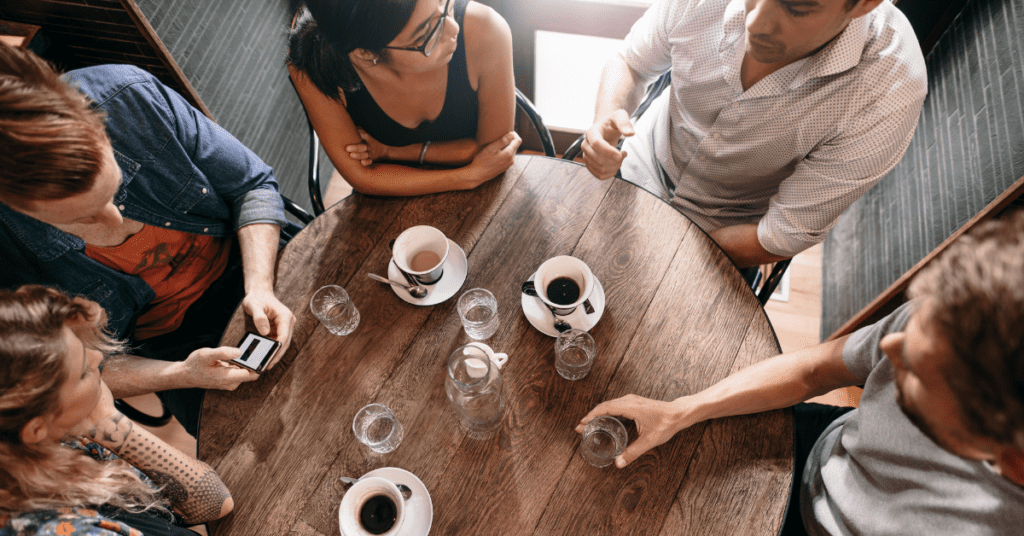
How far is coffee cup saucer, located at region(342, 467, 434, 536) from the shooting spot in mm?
1105

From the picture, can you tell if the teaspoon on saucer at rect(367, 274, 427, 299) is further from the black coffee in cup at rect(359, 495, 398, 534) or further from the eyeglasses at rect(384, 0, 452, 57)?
the eyeglasses at rect(384, 0, 452, 57)

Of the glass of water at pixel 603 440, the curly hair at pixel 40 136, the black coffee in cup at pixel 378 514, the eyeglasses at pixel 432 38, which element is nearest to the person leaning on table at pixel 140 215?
the curly hair at pixel 40 136

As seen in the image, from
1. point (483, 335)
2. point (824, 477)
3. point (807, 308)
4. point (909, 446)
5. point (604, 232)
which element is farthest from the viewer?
point (807, 308)

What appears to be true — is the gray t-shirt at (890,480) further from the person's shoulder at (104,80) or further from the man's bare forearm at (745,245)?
the person's shoulder at (104,80)

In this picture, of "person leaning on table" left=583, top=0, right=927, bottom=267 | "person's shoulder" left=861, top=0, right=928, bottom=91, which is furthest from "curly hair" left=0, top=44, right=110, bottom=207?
"person's shoulder" left=861, top=0, right=928, bottom=91

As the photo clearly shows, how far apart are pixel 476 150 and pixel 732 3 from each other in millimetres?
935

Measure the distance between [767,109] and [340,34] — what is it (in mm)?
1246

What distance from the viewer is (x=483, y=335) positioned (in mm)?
1333

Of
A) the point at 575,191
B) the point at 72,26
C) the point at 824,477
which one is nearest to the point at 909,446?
the point at 824,477

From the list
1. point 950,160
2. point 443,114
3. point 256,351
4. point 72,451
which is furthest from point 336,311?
point 950,160

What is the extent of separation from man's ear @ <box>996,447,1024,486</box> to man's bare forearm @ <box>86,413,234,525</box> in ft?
4.78

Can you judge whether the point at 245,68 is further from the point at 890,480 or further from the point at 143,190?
the point at 890,480

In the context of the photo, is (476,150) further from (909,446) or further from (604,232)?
(909,446)

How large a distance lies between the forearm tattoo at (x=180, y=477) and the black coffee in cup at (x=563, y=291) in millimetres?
896
